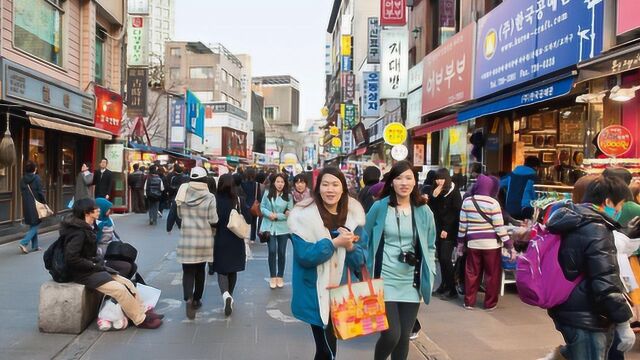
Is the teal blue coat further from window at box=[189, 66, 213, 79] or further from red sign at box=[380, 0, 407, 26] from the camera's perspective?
window at box=[189, 66, 213, 79]

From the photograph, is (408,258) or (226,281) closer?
(408,258)

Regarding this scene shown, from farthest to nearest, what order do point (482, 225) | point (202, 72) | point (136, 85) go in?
point (202, 72) → point (136, 85) → point (482, 225)

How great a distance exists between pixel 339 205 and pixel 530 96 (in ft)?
22.8

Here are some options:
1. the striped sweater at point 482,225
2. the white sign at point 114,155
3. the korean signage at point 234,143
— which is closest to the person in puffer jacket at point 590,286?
the striped sweater at point 482,225

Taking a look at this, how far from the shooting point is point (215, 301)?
23.8ft

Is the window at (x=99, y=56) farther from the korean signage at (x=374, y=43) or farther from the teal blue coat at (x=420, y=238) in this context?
the teal blue coat at (x=420, y=238)

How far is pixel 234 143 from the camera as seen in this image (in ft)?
230

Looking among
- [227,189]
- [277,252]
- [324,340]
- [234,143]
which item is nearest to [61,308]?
[227,189]

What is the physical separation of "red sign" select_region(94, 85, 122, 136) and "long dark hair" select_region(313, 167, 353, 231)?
15553 mm

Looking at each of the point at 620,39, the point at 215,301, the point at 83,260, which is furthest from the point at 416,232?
the point at 620,39

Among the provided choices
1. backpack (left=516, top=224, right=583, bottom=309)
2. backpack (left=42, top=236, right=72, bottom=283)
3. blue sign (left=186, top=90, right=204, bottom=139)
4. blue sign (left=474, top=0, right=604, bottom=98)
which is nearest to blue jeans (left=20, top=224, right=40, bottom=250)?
backpack (left=42, top=236, right=72, bottom=283)

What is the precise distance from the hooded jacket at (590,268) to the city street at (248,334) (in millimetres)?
2054

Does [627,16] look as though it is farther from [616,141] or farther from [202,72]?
[202,72]

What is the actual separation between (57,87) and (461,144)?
11.3m
